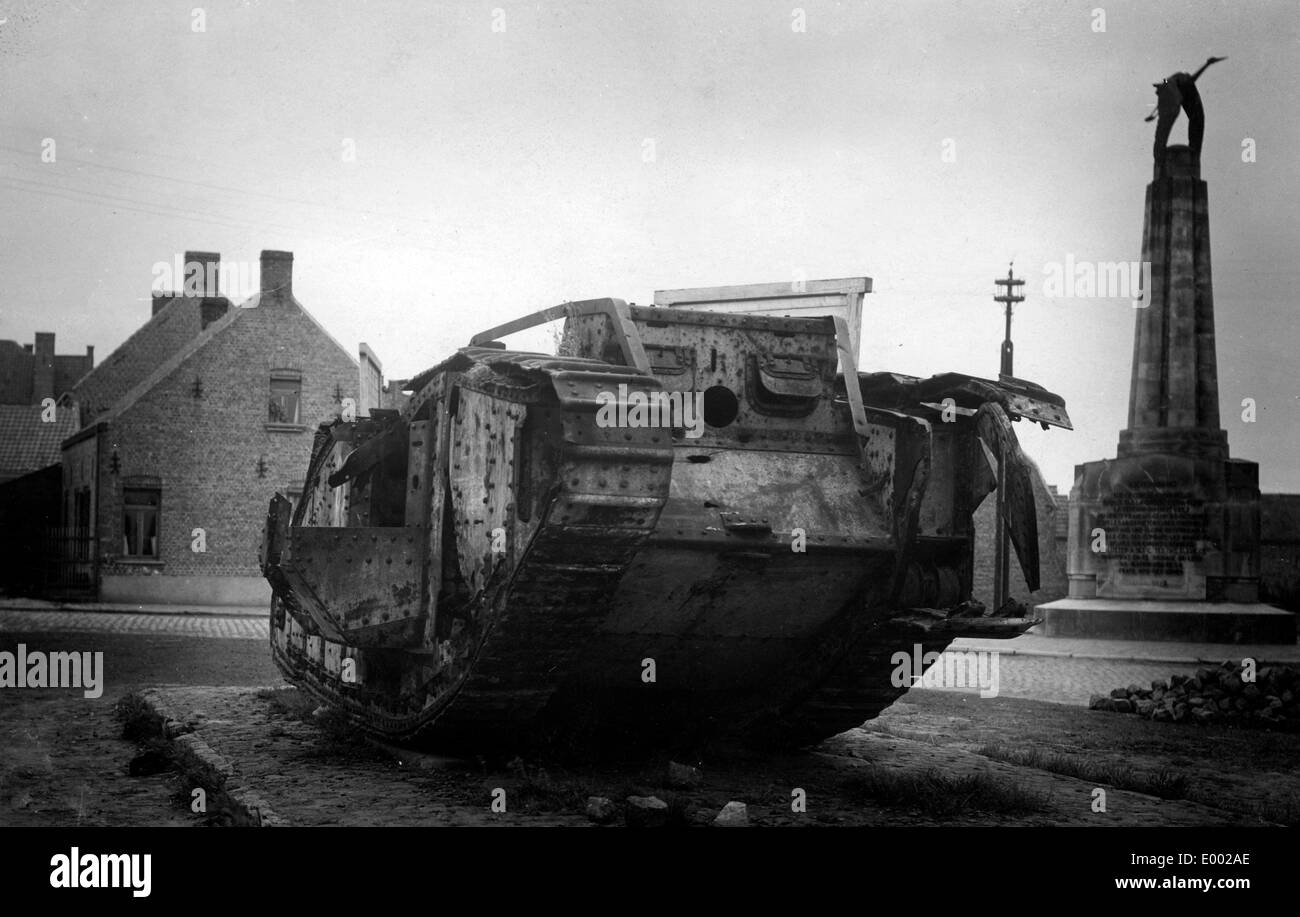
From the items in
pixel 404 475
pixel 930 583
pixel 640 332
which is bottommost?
pixel 930 583

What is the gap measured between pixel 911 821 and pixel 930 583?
1529 millimetres

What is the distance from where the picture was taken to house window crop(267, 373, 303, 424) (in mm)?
30562

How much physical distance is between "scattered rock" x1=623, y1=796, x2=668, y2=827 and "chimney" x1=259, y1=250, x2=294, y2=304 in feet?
86.7

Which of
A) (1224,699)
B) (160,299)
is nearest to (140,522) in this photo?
(160,299)

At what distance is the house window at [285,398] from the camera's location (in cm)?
3056

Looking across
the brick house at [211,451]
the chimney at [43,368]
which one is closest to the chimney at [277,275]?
the brick house at [211,451]

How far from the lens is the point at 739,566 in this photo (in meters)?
6.75

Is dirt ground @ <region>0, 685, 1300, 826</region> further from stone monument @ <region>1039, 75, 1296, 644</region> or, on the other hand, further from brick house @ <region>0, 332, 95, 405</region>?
brick house @ <region>0, 332, 95, 405</region>

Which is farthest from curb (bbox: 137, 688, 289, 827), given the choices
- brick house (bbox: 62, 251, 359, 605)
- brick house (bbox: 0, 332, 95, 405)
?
brick house (bbox: 0, 332, 95, 405)

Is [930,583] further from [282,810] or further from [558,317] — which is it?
[282,810]

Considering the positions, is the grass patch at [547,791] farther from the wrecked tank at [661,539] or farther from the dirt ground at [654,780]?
the wrecked tank at [661,539]

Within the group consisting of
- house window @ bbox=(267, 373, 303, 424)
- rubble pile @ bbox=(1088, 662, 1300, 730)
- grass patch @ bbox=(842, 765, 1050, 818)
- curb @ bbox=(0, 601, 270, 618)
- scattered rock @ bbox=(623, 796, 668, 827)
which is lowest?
curb @ bbox=(0, 601, 270, 618)

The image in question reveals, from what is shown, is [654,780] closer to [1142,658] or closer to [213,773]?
[213,773]
